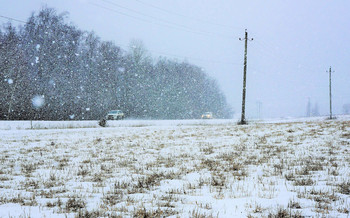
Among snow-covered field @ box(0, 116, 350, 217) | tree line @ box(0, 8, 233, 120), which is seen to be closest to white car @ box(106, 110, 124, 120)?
tree line @ box(0, 8, 233, 120)

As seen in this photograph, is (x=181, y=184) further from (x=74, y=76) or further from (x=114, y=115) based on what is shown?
(x=74, y=76)

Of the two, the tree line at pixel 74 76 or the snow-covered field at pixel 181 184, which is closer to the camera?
the snow-covered field at pixel 181 184

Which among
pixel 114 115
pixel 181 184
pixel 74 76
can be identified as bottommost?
pixel 181 184

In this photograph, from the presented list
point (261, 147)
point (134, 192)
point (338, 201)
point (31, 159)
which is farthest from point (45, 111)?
point (338, 201)

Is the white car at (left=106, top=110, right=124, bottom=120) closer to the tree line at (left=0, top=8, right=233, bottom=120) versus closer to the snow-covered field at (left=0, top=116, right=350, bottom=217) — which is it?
the tree line at (left=0, top=8, right=233, bottom=120)

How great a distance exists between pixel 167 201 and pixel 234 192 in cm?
128

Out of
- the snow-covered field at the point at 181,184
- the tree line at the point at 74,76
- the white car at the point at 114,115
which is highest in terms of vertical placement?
the tree line at the point at 74,76

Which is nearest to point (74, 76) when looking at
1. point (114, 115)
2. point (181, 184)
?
point (114, 115)

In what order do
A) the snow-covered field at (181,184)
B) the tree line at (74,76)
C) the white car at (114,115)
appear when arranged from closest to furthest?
the snow-covered field at (181,184)
the tree line at (74,76)
the white car at (114,115)

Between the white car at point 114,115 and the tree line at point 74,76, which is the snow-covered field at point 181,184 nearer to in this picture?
the tree line at point 74,76

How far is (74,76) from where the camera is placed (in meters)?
45.6

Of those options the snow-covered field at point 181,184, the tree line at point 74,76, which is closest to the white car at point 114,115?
the tree line at point 74,76

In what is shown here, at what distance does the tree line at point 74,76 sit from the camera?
37562mm

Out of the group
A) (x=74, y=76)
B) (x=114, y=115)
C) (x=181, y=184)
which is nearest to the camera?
(x=181, y=184)
